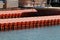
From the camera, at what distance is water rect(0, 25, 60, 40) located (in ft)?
49.5

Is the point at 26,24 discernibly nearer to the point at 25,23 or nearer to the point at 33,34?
the point at 25,23

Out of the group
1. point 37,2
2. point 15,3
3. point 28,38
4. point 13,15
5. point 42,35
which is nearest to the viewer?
point 28,38

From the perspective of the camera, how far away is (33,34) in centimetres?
1627

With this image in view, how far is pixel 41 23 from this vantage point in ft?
62.1

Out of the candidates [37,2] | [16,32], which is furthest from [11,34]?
[37,2]

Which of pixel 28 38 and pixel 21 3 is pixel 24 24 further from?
pixel 21 3

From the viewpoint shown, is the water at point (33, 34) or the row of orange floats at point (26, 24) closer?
the water at point (33, 34)

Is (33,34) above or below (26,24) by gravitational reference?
below

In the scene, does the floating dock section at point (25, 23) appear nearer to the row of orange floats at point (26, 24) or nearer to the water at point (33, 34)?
the row of orange floats at point (26, 24)

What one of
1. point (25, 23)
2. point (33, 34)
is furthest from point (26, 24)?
point (33, 34)

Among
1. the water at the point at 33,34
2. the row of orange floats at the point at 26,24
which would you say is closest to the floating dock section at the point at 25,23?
the row of orange floats at the point at 26,24

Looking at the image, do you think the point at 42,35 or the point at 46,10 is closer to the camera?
the point at 42,35

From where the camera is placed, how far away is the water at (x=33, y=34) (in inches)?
593

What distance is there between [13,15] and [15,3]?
13.4 ft
